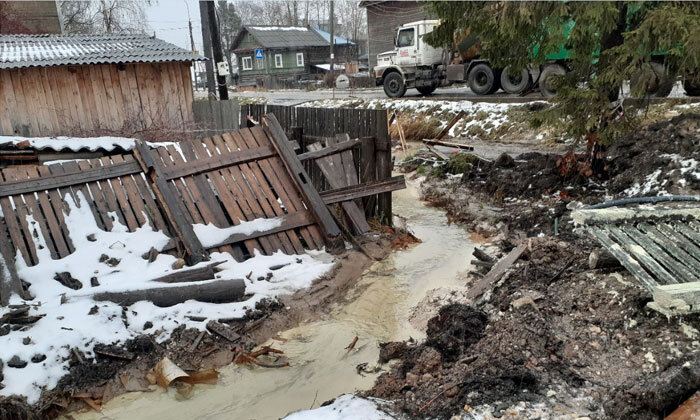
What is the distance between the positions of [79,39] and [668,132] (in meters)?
15.3

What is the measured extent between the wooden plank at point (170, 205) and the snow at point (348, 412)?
2.77 metres

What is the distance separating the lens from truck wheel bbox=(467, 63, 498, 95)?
17266 millimetres

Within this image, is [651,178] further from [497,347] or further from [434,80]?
[434,80]

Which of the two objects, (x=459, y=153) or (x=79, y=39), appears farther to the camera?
(x=79, y=39)

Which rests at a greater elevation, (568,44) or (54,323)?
(568,44)

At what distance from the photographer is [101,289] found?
4.83 metres

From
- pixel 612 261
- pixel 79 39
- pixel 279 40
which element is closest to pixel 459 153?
pixel 612 261

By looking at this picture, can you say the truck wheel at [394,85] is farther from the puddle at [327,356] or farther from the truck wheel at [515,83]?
the puddle at [327,356]

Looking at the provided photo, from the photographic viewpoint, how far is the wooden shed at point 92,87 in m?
11.7

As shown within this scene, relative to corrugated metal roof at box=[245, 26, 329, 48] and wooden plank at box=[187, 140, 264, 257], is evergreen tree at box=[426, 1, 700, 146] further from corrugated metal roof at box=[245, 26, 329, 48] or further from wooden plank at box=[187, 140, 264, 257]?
corrugated metal roof at box=[245, 26, 329, 48]

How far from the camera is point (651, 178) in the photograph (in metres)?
7.18

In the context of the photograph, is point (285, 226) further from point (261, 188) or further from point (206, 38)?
point (206, 38)

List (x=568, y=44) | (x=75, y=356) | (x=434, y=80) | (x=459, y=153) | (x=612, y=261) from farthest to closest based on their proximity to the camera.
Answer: (x=434, y=80) → (x=459, y=153) → (x=568, y=44) → (x=612, y=261) → (x=75, y=356)

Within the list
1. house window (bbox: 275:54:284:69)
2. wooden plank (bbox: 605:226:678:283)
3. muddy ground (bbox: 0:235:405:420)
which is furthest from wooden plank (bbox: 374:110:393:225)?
house window (bbox: 275:54:284:69)
